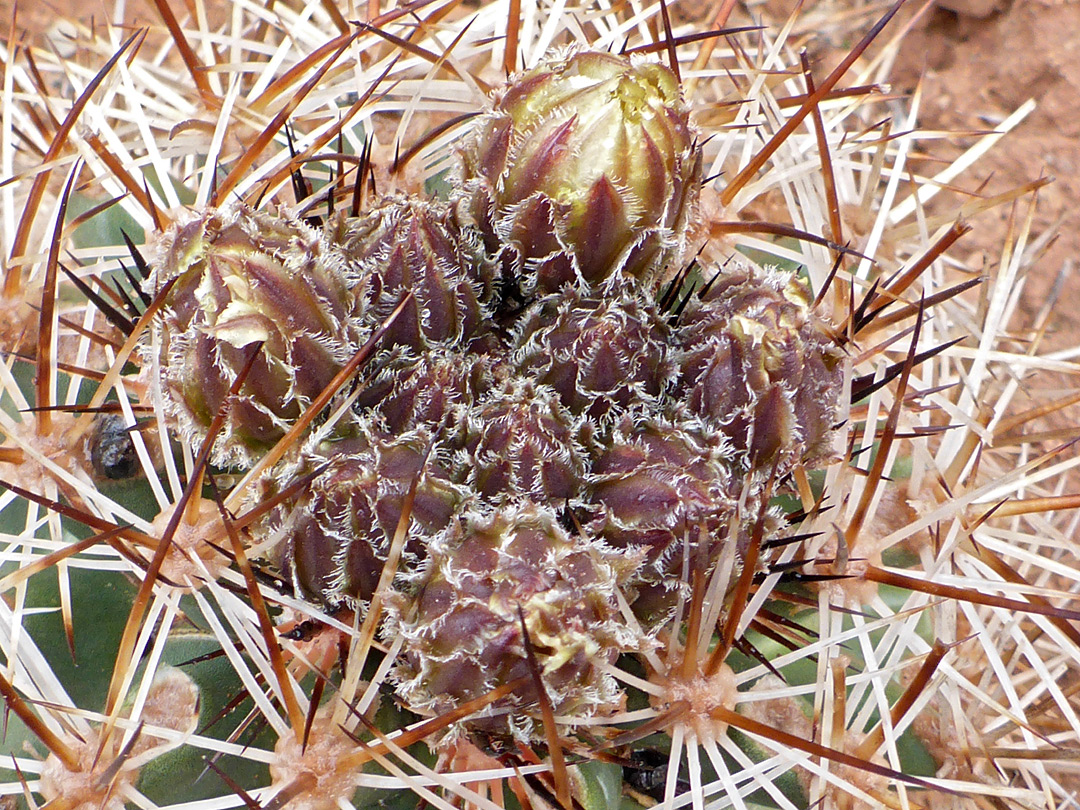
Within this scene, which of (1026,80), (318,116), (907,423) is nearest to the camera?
(907,423)

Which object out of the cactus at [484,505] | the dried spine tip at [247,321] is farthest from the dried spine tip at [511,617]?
the dried spine tip at [247,321]

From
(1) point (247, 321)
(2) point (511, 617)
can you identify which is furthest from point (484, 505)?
(1) point (247, 321)

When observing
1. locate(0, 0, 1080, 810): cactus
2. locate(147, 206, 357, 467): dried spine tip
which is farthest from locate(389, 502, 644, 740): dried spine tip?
locate(147, 206, 357, 467): dried spine tip

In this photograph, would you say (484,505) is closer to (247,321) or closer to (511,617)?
(511,617)

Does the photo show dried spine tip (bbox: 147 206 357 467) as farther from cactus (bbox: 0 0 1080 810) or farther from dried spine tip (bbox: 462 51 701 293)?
dried spine tip (bbox: 462 51 701 293)

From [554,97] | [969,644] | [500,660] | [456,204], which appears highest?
[554,97]

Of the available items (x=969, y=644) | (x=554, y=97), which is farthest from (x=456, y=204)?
(x=969, y=644)

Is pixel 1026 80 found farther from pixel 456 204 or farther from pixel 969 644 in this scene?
pixel 456 204
